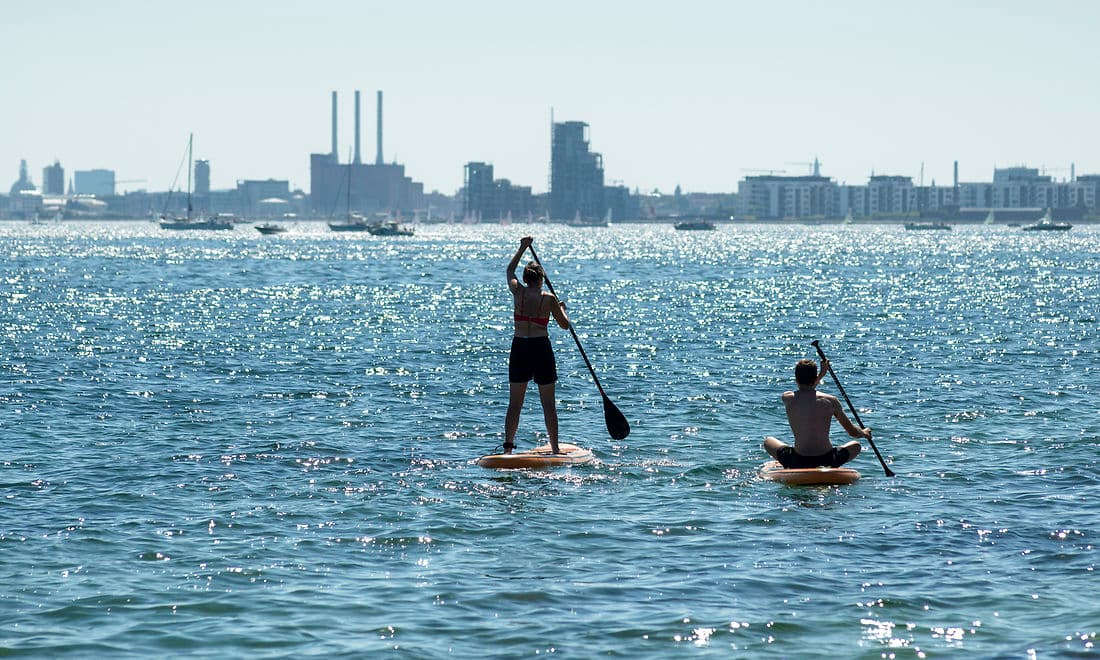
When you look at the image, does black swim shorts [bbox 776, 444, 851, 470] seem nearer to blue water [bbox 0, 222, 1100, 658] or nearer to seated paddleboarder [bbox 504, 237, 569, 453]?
blue water [bbox 0, 222, 1100, 658]

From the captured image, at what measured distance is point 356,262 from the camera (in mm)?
120875

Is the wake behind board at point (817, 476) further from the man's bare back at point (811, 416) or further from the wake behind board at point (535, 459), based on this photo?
the wake behind board at point (535, 459)

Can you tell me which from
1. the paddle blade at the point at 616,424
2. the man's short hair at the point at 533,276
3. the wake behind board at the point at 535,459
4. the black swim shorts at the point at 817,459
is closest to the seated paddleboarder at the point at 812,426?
the black swim shorts at the point at 817,459

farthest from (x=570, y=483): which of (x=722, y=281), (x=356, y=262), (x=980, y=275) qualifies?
(x=356, y=262)

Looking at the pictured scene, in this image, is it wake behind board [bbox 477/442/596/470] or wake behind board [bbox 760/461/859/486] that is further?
wake behind board [bbox 477/442/596/470]

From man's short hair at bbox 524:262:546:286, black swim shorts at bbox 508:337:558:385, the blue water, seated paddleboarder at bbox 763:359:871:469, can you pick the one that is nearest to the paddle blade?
the blue water

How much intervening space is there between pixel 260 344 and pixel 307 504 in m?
22.9

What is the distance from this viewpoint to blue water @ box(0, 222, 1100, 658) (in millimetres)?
11023

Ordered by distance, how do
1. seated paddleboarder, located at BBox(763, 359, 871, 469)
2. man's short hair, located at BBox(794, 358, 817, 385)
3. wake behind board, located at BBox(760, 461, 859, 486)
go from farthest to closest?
wake behind board, located at BBox(760, 461, 859, 486) → seated paddleboarder, located at BBox(763, 359, 871, 469) → man's short hair, located at BBox(794, 358, 817, 385)

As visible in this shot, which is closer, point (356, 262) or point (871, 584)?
point (871, 584)

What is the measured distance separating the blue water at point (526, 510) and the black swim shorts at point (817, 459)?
1.22 ft

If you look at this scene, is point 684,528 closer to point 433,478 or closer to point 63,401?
point 433,478

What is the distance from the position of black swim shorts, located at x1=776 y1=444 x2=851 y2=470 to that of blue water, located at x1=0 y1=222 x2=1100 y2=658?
0.37 meters

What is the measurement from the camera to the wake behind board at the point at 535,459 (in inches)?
678
